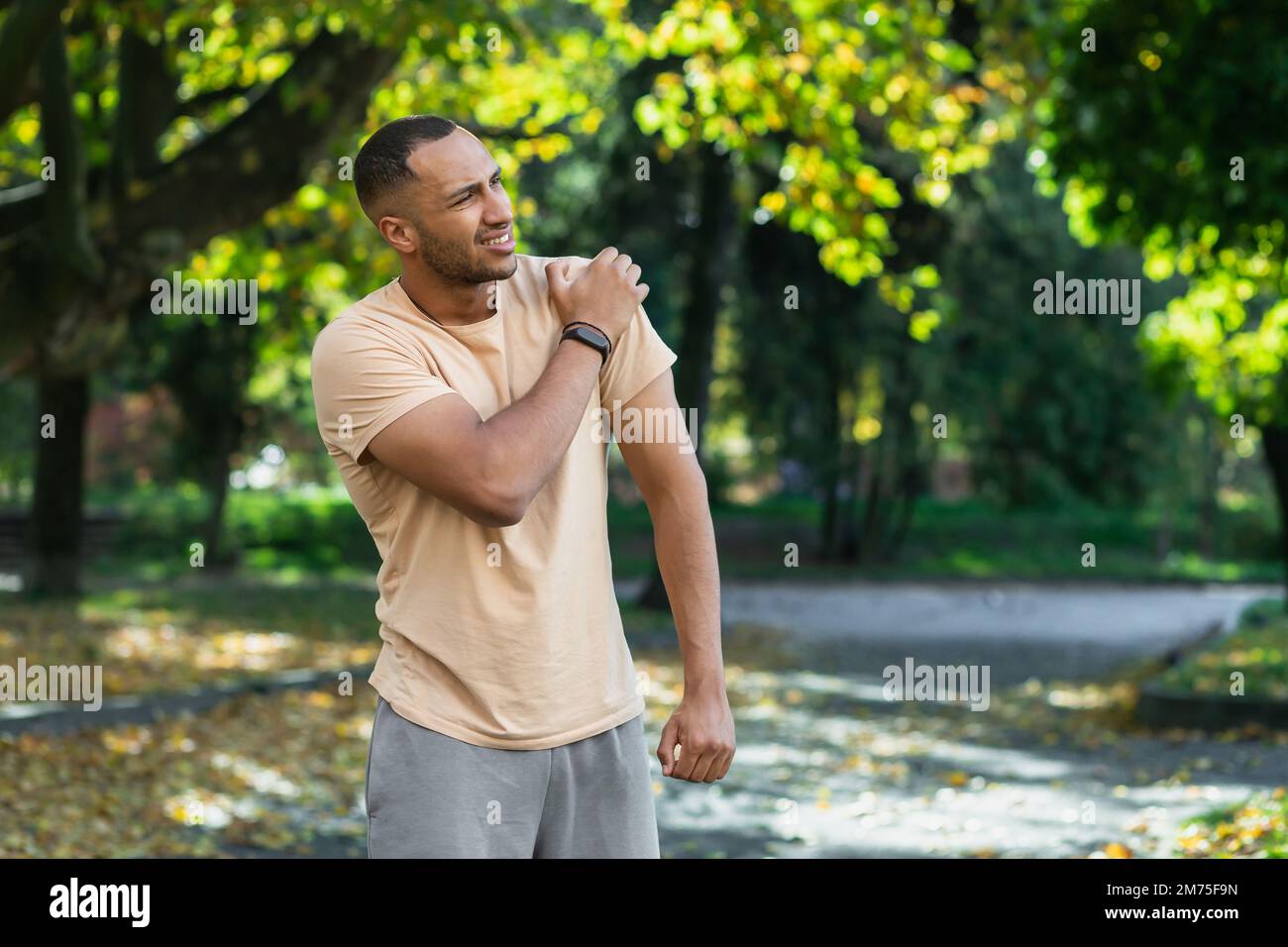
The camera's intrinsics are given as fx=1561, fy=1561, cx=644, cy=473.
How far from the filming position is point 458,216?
301 centimetres

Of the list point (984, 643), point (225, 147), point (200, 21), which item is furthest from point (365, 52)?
point (984, 643)

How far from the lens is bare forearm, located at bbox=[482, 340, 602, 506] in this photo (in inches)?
112

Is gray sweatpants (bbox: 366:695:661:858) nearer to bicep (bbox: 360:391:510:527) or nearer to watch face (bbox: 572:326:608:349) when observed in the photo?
bicep (bbox: 360:391:510:527)

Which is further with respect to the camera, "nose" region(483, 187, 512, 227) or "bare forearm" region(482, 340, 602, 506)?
"nose" region(483, 187, 512, 227)

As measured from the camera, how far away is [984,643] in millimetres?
19844

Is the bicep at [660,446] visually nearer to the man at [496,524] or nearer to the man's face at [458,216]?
the man at [496,524]

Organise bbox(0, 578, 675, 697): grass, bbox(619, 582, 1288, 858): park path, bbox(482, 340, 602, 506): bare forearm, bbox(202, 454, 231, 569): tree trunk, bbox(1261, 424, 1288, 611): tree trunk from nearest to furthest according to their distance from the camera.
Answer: bbox(482, 340, 602, 506): bare forearm → bbox(619, 582, 1288, 858): park path → bbox(0, 578, 675, 697): grass → bbox(1261, 424, 1288, 611): tree trunk → bbox(202, 454, 231, 569): tree trunk

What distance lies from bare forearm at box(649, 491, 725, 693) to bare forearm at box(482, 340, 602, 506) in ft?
0.99

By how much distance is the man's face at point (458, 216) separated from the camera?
301 cm

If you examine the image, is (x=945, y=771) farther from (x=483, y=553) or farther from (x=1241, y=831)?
(x=483, y=553)

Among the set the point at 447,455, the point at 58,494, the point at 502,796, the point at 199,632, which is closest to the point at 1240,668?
the point at 199,632

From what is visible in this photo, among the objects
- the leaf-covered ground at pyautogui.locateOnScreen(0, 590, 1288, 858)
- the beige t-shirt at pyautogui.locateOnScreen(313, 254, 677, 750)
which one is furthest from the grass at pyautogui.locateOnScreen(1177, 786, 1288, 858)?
the beige t-shirt at pyautogui.locateOnScreen(313, 254, 677, 750)

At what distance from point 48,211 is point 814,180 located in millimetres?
5740

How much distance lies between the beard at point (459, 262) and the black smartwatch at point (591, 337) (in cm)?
16
